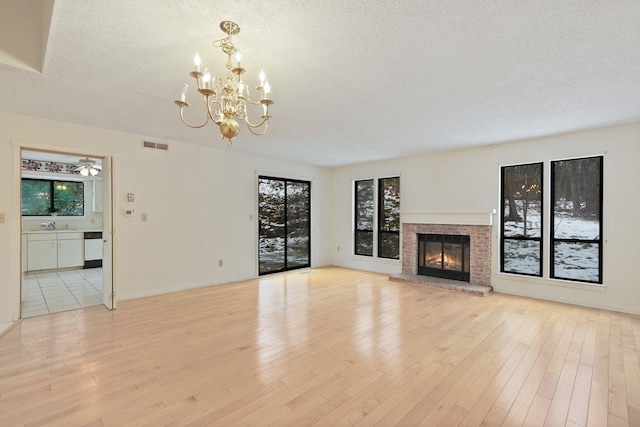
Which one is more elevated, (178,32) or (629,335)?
(178,32)

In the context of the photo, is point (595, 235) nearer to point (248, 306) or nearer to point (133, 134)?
point (248, 306)

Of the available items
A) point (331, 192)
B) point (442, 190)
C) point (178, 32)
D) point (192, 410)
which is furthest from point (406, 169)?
point (192, 410)

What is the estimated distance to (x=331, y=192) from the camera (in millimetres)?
7996

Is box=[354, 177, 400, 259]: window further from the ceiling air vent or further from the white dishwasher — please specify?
the white dishwasher

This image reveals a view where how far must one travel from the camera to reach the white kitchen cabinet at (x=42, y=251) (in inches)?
254

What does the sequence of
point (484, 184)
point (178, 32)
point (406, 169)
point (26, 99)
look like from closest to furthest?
point (178, 32), point (26, 99), point (484, 184), point (406, 169)

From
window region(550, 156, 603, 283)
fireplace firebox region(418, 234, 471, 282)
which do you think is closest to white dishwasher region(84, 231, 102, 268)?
fireplace firebox region(418, 234, 471, 282)

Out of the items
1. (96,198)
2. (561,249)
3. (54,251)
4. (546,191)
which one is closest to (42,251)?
(54,251)

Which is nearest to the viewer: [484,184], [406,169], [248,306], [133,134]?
[248,306]

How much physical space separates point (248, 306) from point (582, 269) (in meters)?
5.04

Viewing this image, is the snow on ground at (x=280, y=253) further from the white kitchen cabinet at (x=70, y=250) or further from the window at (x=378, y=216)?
the white kitchen cabinet at (x=70, y=250)

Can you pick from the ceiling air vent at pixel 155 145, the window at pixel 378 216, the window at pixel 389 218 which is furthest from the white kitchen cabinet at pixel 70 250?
the window at pixel 389 218

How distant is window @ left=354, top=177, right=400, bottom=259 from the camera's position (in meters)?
6.83

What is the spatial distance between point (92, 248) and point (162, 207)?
378cm
